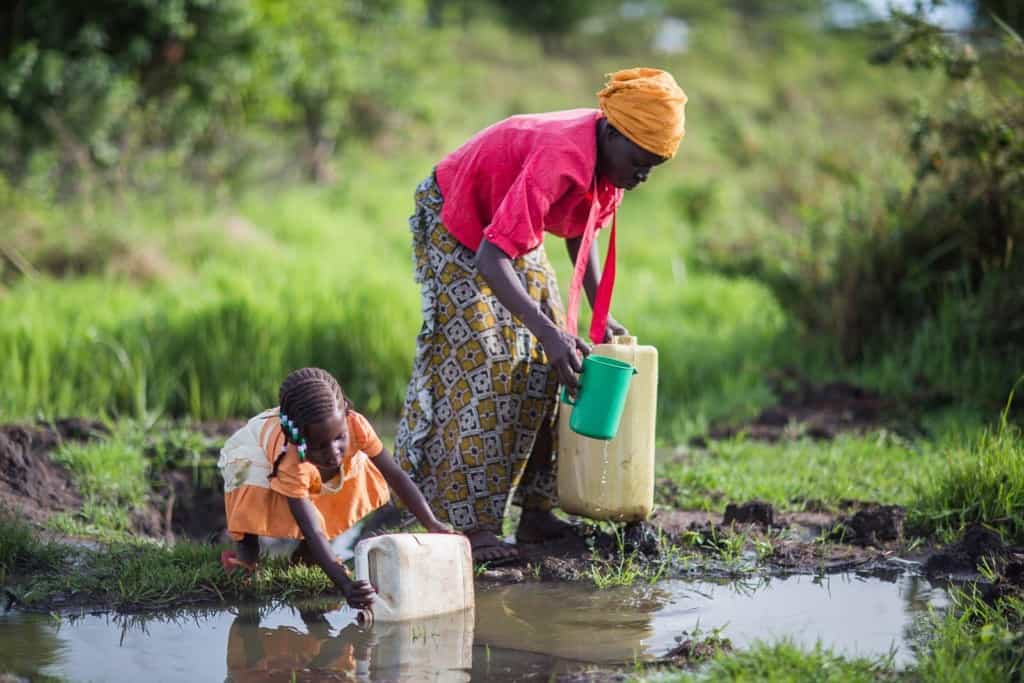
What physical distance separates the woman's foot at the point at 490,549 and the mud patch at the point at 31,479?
1.63 meters

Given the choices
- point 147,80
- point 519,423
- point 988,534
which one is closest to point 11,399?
point 519,423

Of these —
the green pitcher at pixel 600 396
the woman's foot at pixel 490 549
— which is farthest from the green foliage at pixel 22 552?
the green pitcher at pixel 600 396

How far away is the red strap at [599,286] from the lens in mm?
3758

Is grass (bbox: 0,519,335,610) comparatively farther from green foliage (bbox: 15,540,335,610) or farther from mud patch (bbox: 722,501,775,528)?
mud patch (bbox: 722,501,775,528)

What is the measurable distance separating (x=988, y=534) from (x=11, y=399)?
178 inches

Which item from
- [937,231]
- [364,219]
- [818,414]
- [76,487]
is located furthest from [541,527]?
[364,219]

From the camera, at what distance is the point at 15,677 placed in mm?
3092

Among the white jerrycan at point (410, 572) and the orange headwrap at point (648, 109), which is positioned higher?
the orange headwrap at point (648, 109)

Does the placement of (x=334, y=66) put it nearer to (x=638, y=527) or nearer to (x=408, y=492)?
(x=638, y=527)

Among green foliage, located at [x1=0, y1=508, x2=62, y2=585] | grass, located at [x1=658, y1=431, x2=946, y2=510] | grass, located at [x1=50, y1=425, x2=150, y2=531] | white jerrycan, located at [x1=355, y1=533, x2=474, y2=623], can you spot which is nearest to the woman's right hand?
white jerrycan, located at [x1=355, y1=533, x2=474, y2=623]

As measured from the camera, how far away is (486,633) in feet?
11.4

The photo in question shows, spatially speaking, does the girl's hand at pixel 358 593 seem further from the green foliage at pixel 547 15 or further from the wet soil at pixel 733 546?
the green foliage at pixel 547 15

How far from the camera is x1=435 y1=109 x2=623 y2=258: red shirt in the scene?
3.59 metres

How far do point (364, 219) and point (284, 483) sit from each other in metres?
9.27
